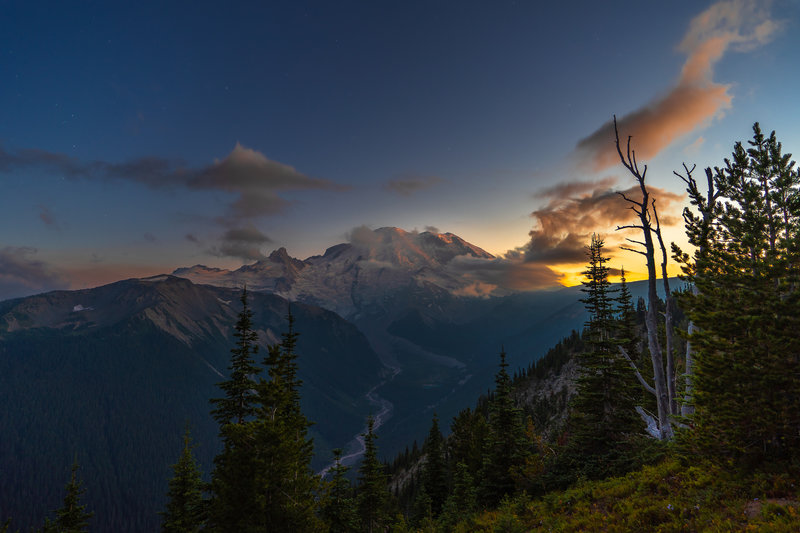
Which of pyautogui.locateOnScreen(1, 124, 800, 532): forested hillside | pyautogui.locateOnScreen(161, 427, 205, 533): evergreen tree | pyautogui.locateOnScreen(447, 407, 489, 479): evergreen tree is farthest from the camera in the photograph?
pyautogui.locateOnScreen(447, 407, 489, 479): evergreen tree

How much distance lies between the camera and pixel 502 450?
2970cm

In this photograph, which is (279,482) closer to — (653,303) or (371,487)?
(653,303)

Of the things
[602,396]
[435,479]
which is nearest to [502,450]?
[602,396]

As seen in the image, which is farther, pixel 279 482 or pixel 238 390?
pixel 238 390

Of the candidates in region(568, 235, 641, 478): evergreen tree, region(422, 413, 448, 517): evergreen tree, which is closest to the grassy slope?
region(568, 235, 641, 478): evergreen tree

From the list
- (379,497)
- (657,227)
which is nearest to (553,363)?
(379,497)

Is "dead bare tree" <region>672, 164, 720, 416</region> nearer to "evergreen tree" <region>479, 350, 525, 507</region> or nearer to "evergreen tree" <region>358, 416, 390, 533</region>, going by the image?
"evergreen tree" <region>479, 350, 525, 507</region>

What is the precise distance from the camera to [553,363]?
122 metres

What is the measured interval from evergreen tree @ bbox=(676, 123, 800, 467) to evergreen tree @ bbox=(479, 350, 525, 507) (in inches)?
688

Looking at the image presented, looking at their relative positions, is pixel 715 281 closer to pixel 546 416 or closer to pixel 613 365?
pixel 613 365

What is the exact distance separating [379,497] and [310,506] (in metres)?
25.4

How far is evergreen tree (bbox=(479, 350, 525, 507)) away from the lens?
28.4 metres

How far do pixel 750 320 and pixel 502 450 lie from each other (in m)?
23.4

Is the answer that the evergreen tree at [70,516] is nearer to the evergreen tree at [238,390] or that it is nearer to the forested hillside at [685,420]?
the forested hillside at [685,420]
